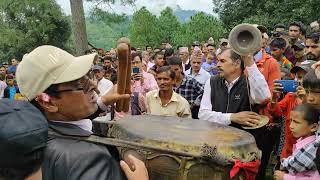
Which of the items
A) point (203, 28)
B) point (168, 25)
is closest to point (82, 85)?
point (203, 28)

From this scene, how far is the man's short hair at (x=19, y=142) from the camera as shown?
3.98ft

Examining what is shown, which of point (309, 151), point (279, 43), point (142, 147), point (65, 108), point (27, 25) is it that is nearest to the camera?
point (65, 108)

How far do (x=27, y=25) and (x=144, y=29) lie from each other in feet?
25.5

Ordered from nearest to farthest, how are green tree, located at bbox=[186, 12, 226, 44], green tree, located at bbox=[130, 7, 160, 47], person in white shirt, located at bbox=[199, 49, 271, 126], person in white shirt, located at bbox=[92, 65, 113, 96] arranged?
person in white shirt, located at bbox=[199, 49, 271, 126] → person in white shirt, located at bbox=[92, 65, 113, 96] → green tree, located at bbox=[186, 12, 226, 44] → green tree, located at bbox=[130, 7, 160, 47]

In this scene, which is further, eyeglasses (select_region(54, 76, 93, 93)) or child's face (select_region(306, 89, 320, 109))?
child's face (select_region(306, 89, 320, 109))

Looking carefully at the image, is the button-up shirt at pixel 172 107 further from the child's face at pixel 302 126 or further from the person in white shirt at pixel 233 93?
the child's face at pixel 302 126

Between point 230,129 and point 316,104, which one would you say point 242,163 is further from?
point 316,104

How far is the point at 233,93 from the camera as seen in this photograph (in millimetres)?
3775

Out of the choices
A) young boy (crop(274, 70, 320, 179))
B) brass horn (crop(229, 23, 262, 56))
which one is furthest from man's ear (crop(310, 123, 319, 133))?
brass horn (crop(229, 23, 262, 56))

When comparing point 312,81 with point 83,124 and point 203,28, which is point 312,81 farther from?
point 203,28

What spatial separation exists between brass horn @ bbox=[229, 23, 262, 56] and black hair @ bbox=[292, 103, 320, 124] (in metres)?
0.60

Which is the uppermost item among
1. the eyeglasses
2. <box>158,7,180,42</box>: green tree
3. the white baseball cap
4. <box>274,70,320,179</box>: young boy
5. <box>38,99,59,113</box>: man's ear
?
<box>158,7,180,42</box>: green tree

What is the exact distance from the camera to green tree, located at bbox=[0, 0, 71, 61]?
80.9 ft

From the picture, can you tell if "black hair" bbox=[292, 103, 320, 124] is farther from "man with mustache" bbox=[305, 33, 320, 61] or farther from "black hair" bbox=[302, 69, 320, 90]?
"man with mustache" bbox=[305, 33, 320, 61]
